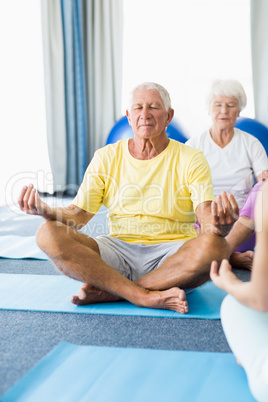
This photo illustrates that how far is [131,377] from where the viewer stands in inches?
54.2

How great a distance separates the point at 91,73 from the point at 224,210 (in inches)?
183

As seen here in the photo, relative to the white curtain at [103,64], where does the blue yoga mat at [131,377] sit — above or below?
below

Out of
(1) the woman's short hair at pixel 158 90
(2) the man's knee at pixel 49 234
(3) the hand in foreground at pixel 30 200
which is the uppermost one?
(1) the woman's short hair at pixel 158 90

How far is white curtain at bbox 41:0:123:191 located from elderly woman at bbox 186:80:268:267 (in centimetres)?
282

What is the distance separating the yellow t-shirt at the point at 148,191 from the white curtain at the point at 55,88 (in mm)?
3441

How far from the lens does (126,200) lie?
7.06 feet

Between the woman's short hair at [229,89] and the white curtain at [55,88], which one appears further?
the white curtain at [55,88]

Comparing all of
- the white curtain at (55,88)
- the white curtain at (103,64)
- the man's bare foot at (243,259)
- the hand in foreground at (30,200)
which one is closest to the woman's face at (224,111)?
the man's bare foot at (243,259)

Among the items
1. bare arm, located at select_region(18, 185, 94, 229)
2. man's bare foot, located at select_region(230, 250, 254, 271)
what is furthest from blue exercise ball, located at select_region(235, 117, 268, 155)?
bare arm, located at select_region(18, 185, 94, 229)

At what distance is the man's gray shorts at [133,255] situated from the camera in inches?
82.4

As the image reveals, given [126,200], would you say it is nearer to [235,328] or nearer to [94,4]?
[235,328]

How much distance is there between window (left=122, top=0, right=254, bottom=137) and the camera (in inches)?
208

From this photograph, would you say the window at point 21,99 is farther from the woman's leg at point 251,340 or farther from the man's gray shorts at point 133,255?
the woman's leg at point 251,340

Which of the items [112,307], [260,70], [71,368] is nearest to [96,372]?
[71,368]
